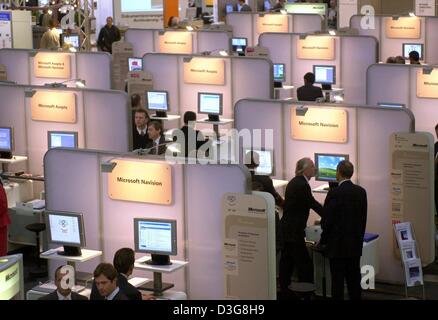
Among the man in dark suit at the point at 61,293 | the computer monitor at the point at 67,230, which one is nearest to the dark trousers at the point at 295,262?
the computer monitor at the point at 67,230

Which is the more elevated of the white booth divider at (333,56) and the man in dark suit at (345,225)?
the white booth divider at (333,56)

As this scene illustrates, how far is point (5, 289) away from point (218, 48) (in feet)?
39.9

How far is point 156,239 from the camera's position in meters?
8.17

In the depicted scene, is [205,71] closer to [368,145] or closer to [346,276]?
[368,145]

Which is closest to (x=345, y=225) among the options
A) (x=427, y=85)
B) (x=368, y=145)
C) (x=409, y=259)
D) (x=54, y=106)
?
(x=409, y=259)

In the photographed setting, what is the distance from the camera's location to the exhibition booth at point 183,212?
7.96 meters

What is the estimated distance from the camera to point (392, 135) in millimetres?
9633

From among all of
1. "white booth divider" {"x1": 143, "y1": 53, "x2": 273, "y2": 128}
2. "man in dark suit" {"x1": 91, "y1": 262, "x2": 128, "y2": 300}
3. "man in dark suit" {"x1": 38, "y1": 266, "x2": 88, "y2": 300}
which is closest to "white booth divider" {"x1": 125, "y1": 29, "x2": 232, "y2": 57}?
"white booth divider" {"x1": 143, "y1": 53, "x2": 273, "y2": 128}

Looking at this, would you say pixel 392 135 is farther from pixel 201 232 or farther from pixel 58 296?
pixel 58 296

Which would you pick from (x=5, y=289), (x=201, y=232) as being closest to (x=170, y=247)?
(x=201, y=232)

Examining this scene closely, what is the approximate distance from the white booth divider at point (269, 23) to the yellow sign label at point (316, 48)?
3.63 meters

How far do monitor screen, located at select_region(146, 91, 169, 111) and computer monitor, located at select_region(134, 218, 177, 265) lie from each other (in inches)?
242

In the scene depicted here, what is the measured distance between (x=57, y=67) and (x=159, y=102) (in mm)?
1985

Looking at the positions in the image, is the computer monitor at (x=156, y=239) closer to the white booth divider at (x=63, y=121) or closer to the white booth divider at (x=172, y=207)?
the white booth divider at (x=172, y=207)
